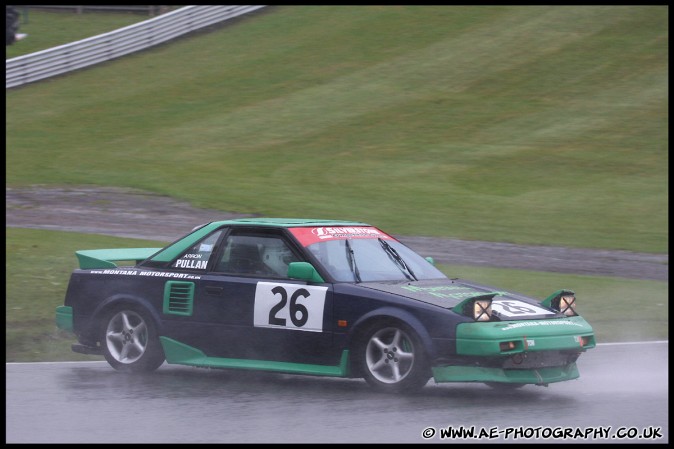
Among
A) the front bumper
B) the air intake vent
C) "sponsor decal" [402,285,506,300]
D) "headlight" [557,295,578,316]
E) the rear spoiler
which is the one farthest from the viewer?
the rear spoiler

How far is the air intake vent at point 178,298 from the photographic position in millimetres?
9195

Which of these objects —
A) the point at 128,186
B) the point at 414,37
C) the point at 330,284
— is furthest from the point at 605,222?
the point at 414,37

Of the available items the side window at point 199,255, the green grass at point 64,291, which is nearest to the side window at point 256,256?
the side window at point 199,255

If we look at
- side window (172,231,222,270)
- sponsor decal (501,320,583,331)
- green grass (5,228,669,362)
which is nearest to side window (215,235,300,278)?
side window (172,231,222,270)

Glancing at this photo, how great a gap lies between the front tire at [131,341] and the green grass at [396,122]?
10.1 m

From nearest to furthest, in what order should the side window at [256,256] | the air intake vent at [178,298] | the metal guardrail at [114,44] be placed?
the side window at [256,256]
the air intake vent at [178,298]
the metal guardrail at [114,44]

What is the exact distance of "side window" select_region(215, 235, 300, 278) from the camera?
29.7 ft

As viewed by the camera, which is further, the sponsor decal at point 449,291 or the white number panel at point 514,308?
the sponsor decal at point 449,291

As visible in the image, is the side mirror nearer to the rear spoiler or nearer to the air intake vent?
the air intake vent

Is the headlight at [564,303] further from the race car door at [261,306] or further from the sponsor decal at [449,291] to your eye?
the race car door at [261,306]

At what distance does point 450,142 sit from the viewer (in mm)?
27531

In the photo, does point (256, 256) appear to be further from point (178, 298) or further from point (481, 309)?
point (481, 309)

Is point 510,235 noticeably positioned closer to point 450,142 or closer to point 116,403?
point 450,142

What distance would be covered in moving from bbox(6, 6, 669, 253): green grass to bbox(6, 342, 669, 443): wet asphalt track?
10352mm
